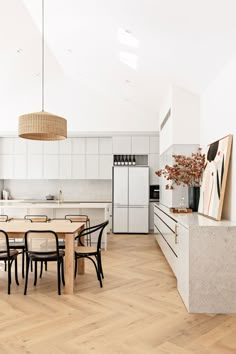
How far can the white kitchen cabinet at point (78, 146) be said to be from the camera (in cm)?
955

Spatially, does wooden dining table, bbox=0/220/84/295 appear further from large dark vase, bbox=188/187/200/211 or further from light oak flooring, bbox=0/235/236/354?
large dark vase, bbox=188/187/200/211

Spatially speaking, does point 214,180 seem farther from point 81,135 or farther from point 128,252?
point 81,135

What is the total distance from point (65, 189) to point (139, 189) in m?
2.27

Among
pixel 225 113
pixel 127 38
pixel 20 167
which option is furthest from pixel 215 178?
pixel 20 167

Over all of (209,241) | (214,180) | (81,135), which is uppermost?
(81,135)

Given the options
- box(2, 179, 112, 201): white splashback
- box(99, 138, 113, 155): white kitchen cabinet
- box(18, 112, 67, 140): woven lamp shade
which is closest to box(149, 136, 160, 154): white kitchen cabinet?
box(99, 138, 113, 155): white kitchen cabinet

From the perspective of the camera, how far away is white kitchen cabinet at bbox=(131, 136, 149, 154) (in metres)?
9.34

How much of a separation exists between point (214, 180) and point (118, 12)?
2.47 m

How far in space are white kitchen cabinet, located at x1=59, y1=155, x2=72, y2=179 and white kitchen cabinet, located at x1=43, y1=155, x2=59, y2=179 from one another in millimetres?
113

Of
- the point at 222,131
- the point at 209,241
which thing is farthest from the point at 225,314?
the point at 222,131

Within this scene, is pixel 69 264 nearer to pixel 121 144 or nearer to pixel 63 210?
pixel 63 210

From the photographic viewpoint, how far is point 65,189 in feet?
32.3

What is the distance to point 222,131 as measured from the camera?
4500 millimetres

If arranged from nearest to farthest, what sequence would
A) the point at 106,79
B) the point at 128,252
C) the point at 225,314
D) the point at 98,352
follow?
the point at 98,352 → the point at 225,314 → the point at 128,252 → the point at 106,79
